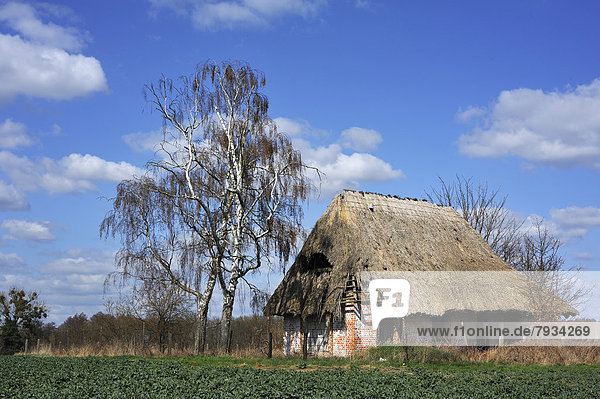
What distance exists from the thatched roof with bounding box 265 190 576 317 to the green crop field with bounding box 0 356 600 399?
19.1 feet

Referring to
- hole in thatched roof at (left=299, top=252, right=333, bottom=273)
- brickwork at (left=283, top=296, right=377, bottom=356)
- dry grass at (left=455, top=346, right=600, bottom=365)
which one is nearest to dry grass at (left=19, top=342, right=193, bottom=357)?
brickwork at (left=283, top=296, right=377, bottom=356)

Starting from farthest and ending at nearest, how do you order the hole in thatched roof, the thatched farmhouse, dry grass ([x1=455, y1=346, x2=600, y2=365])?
the hole in thatched roof → the thatched farmhouse → dry grass ([x1=455, y1=346, x2=600, y2=365])

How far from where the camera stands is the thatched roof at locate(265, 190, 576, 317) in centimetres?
2127

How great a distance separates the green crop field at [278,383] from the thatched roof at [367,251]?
229 inches

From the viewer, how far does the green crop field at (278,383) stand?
11227mm

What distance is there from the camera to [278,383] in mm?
11984

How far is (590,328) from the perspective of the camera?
2377 centimetres

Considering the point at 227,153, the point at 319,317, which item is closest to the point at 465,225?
the point at 319,317

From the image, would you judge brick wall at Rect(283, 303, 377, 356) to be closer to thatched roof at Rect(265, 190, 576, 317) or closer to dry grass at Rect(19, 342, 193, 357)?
thatched roof at Rect(265, 190, 576, 317)

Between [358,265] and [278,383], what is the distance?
31.1ft

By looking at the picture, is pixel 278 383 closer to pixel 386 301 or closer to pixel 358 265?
pixel 386 301

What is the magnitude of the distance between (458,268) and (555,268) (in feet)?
40.0

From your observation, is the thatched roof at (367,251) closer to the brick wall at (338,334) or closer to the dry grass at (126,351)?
the brick wall at (338,334)

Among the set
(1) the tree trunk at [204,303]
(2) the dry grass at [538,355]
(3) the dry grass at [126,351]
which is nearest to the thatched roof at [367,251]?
(2) the dry grass at [538,355]
